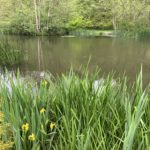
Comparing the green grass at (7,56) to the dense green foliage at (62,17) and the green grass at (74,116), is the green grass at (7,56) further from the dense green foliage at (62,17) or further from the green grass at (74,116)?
the dense green foliage at (62,17)

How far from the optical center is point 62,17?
23.5 m

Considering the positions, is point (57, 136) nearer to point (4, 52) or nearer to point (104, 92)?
point (104, 92)

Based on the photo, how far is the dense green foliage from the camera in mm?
21469

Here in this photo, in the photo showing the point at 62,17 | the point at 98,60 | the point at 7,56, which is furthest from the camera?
the point at 62,17

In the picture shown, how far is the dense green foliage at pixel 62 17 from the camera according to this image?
70.4 feet

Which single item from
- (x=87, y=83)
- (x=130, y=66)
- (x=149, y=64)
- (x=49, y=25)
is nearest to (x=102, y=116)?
(x=87, y=83)

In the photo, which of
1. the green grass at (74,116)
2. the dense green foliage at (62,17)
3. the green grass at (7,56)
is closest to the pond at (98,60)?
the green grass at (7,56)

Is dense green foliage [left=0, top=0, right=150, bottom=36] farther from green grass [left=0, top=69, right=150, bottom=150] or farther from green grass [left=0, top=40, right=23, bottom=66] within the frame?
green grass [left=0, top=69, right=150, bottom=150]

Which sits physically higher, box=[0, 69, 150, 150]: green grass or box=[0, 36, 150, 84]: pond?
box=[0, 69, 150, 150]: green grass

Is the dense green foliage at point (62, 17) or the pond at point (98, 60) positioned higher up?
the dense green foliage at point (62, 17)

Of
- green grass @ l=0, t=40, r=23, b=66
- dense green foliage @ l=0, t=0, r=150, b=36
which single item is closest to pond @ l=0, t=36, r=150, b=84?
green grass @ l=0, t=40, r=23, b=66

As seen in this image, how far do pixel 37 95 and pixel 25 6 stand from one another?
71.3ft

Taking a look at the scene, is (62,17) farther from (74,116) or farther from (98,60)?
(74,116)

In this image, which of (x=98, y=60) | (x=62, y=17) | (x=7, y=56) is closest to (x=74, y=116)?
(x=7, y=56)
